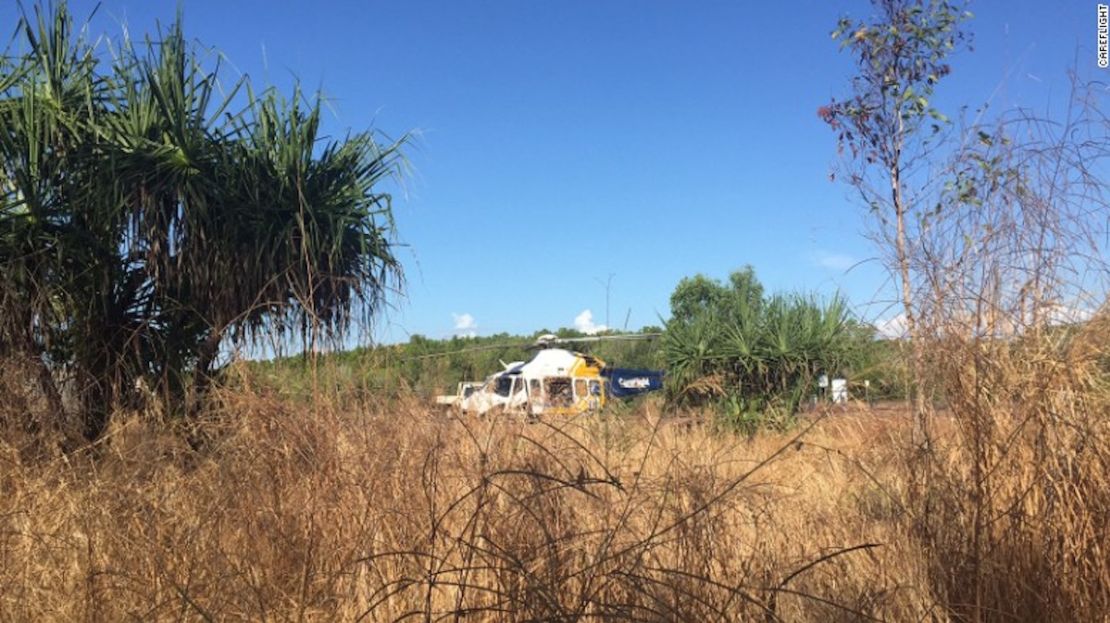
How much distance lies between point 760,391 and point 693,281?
1643cm

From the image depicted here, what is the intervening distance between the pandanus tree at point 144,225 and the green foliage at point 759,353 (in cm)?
535

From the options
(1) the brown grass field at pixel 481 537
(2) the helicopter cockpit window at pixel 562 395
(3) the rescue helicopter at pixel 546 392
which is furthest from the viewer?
(2) the helicopter cockpit window at pixel 562 395

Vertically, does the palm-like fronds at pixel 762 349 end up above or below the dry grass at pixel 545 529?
above

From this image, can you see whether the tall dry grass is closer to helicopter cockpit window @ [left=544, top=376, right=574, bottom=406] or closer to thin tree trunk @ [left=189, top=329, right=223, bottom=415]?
thin tree trunk @ [left=189, top=329, right=223, bottom=415]

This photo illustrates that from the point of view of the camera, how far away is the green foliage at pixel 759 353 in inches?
402

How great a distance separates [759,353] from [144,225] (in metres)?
7.14

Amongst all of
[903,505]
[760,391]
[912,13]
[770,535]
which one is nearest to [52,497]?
[770,535]

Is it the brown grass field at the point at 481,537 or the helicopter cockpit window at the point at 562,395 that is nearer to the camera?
the brown grass field at the point at 481,537

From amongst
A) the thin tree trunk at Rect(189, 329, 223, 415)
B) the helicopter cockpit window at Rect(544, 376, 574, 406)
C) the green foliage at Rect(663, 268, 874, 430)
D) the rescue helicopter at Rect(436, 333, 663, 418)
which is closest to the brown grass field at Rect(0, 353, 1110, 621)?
the rescue helicopter at Rect(436, 333, 663, 418)

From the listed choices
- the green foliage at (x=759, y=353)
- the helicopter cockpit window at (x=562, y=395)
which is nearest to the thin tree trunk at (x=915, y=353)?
the helicopter cockpit window at (x=562, y=395)

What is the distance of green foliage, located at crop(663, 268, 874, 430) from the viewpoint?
1022cm

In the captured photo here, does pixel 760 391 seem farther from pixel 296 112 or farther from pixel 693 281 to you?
pixel 693 281

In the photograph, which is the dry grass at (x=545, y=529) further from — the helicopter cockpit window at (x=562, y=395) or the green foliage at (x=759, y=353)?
the green foliage at (x=759, y=353)

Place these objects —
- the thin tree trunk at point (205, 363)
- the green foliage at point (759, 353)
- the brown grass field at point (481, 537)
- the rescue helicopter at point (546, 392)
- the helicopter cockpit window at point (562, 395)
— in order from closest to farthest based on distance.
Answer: the brown grass field at point (481, 537)
the rescue helicopter at point (546, 392)
the thin tree trunk at point (205, 363)
the helicopter cockpit window at point (562, 395)
the green foliage at point (759, 353)
